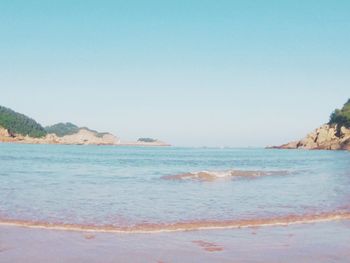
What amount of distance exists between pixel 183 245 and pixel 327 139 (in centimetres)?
15098

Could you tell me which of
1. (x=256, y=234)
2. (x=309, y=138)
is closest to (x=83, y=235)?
(x=256, y=234)

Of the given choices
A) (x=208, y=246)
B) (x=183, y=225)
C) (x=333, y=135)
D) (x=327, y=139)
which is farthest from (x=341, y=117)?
(x=208, y=246)

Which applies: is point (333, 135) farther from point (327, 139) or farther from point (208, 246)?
point (208, 246)

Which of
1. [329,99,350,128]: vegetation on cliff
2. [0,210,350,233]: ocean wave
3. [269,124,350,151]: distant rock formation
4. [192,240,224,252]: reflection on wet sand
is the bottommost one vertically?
[0,210,350,233]: ocean wave

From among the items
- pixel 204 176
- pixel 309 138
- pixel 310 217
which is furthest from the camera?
pixel 309 138

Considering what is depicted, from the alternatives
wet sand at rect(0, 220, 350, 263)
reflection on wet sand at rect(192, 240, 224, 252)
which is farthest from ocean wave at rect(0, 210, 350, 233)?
reflection on wet sand at rect(192, 240, 224, 252)

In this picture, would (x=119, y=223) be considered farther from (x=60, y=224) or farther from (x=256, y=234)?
(x=256, y=234)

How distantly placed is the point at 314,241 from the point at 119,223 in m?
5.32

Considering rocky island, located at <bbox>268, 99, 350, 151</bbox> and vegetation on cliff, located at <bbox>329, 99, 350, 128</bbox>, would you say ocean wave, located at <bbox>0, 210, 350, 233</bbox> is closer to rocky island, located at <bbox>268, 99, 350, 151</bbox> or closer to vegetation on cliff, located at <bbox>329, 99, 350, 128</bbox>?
rocky island, located at <bbox>268, 99, 350, 151</bbox>

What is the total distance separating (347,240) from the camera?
32.5ft

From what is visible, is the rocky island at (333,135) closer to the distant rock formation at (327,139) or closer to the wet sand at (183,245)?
the distant rock formation at (327,139)

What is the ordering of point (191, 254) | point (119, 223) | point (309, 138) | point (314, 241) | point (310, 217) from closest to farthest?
1. point (191, 254)
2. point (314, 241)
3. point (119, 223)
4. point (310, 217)
5. point (309, 138)

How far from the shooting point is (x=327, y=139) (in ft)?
497

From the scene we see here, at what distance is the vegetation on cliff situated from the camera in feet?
473
